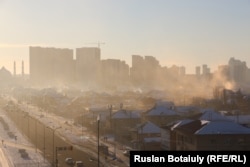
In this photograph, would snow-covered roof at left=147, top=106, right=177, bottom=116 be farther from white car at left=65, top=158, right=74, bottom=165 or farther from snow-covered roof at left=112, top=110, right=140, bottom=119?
white car at left=65, top=158, right=74, bottom=165

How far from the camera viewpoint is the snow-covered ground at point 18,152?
45.6ft

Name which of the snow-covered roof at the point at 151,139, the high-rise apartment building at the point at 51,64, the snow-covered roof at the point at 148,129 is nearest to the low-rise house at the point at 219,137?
the snow-covered roof at the point at 151,139

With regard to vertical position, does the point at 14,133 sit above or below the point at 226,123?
below

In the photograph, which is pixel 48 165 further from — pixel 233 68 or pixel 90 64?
pixel 90 64

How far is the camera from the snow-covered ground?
45.6 feet

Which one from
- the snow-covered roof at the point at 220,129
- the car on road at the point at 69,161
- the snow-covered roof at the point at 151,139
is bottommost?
the car on road at the point at 69,161

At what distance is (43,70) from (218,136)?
70083 millimetres

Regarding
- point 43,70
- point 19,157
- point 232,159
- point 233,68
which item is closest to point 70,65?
point 43,70

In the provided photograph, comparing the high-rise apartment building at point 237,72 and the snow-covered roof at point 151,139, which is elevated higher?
the high-rise apartment building at point 237,72

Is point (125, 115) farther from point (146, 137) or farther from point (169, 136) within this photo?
point (169, 136)

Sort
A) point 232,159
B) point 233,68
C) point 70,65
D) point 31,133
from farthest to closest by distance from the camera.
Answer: point 70,65
point 233,68
point 31,133
point 232,159

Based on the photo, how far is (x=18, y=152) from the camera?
16016 mm

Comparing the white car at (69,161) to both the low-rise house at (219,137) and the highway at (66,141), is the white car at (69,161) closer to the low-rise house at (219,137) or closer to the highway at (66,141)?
the highway at (66,141)

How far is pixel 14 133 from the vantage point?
21.9 metres
